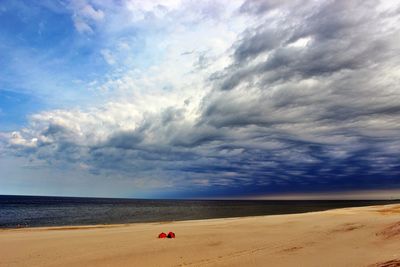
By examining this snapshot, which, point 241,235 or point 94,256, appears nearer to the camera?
point 94,256

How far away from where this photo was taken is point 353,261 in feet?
46.0

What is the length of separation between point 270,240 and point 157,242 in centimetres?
752

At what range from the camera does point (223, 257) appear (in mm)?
16375

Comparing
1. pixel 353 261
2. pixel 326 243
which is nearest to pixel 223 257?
pixel 353 261

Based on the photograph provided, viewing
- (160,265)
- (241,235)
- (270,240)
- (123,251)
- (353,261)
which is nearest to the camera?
(353,261)

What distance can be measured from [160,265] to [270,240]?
9.32m

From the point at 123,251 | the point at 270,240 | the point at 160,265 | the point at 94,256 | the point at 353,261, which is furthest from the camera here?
the point at 270,240

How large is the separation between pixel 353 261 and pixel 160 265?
8.52m

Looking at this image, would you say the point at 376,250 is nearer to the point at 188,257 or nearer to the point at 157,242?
the point at 188,257

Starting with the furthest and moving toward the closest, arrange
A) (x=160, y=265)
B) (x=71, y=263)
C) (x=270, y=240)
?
(x=270, y=240)
(x=71, y=263)
(x=160, y=265)

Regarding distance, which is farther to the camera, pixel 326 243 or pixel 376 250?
pixel 326 243

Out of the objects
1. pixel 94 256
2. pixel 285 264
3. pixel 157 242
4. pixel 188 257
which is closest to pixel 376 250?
pixel 285 264

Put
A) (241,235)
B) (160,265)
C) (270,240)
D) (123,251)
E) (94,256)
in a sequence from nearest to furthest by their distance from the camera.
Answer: (160,265) < (94,256) < (123,251) < (270,240) < (241,235)

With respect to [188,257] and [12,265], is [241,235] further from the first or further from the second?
[12,265]
